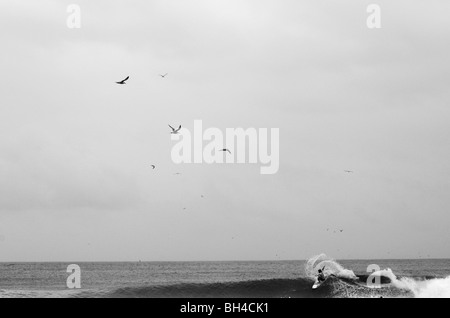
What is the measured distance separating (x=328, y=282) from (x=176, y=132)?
13.5 m

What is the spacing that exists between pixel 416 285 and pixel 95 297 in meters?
17.1

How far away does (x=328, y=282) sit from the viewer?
126 feet

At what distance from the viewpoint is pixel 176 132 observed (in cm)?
3100
